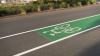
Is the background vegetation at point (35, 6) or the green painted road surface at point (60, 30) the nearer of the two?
the green painted road surface at point (60, 30)

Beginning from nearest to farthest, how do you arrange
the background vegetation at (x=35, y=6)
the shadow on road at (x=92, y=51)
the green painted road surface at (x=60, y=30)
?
the shadow on road at (x=92, y=51) → the green painted road surface at (x=60, y=30) → the background vegetation at (x=35, y=6)

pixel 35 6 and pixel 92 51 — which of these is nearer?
pixel 92 51

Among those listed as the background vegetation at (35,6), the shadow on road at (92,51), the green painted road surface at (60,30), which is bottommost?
the background vegetation at (35,6)

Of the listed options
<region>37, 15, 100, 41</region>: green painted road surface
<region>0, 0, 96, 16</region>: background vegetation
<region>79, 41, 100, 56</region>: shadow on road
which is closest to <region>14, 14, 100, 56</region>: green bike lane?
<region>37, 15, 100, 41</region>: green painted road surface

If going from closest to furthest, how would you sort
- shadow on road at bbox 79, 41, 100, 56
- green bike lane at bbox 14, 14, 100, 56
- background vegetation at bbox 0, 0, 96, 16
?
shadow on road at bbox 79, 41, 100, 56 < green bike lane at bbox 14, 14, 100, 56 < background vegetation at bbox 0, 0, 96, 16

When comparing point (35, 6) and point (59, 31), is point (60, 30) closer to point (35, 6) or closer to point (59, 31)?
point (59, 31)

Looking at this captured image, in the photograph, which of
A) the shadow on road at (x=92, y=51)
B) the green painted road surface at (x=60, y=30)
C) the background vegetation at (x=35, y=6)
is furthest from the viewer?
the background vegetation at (x=35, y=6)

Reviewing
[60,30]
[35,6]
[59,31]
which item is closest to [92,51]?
[59,31]

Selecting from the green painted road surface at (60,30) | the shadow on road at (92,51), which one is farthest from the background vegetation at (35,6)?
the shadow on road at (92,51)

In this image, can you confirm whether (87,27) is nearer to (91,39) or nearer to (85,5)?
(91,39)

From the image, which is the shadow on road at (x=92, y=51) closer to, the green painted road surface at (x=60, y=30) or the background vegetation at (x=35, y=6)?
the green painted road surface at (x=60, y=30)

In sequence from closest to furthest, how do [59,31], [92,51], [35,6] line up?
[92,51]
[59,31]
[35,6]

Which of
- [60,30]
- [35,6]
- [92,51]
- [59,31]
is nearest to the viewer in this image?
[92,51]

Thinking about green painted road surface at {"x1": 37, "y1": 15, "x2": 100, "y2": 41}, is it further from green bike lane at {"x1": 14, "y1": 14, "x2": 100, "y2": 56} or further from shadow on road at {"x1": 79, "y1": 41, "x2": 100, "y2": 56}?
shadow on road at {"x1": 79, "y1": 41, "x2": 100, "y2": 56}
